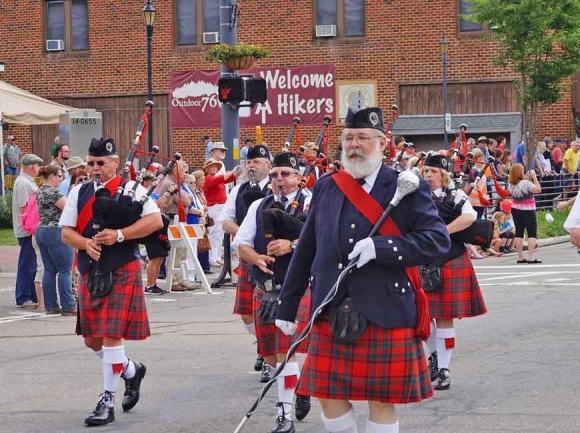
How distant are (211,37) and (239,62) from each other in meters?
14.6

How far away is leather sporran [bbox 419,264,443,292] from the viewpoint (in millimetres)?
9031

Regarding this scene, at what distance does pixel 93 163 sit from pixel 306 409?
2.18 meters

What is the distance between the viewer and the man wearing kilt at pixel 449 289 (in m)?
8.96

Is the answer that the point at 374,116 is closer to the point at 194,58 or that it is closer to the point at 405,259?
the point at 405,259

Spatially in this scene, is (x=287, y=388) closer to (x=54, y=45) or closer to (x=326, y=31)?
(x=326, y=31)

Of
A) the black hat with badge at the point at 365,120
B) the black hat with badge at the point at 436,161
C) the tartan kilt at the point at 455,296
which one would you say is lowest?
the tartan kilt at the point at 455,296

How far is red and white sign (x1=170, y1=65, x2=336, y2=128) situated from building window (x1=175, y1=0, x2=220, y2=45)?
1048 centimetres

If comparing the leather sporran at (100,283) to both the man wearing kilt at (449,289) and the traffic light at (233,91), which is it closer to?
the man wearing kilt at (449,289)

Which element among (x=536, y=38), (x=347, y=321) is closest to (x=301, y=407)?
(x=347, y=321)

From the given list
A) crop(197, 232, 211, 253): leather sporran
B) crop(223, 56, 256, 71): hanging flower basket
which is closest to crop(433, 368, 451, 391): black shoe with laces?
crop(197, 232, 211, 253): leather sporran

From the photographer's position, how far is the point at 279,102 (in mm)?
20375

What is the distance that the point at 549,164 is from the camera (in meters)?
27.2

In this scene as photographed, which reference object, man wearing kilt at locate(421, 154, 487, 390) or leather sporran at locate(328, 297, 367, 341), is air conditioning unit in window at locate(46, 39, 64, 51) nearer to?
man wearing kilt at locate(421, 154, 487, 390)

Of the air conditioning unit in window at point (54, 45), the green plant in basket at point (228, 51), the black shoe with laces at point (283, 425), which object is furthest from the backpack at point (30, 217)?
the air conditioning unit in window at point (54, 45)
